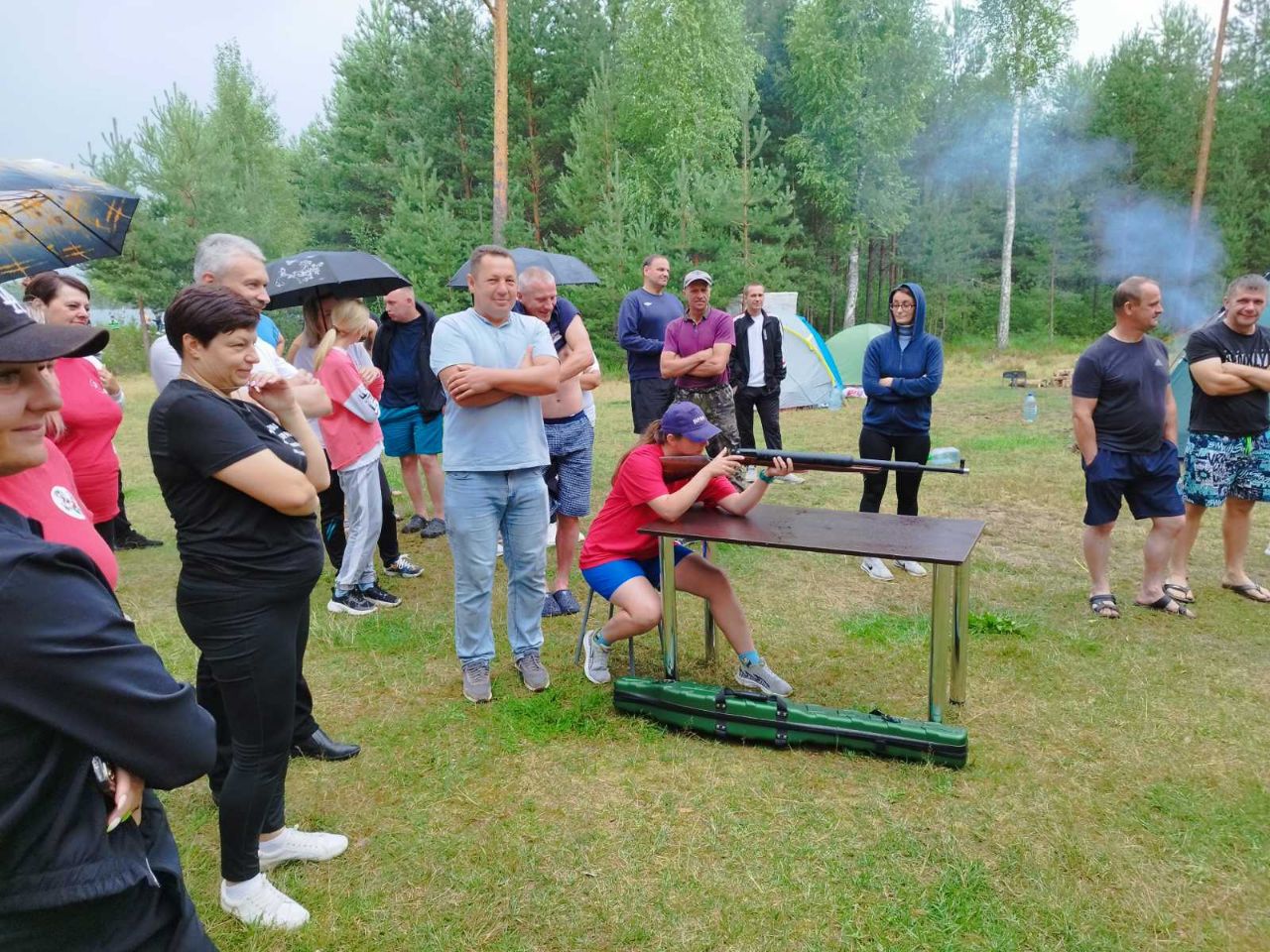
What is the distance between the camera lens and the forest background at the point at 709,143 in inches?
783

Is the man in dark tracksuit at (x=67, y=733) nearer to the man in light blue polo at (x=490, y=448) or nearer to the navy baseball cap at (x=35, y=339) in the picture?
the navy baseball cap at (x=35, y=339)

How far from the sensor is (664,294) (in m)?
6.61

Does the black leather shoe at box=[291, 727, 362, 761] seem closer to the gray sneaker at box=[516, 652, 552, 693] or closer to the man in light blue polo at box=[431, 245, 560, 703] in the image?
the man in light blue polo at box=[431, 245, 560, 703]

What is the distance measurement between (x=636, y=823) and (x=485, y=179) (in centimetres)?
2115

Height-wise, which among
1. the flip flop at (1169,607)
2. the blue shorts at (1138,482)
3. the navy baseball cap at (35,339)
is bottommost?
the flip flop at (1169,607)

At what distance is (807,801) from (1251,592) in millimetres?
3686

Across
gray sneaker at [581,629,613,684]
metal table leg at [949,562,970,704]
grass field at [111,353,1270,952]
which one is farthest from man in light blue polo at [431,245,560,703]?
metal table leg at [949,562,970,704]

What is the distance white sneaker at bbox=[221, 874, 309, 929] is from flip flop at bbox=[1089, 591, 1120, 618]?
4.29m

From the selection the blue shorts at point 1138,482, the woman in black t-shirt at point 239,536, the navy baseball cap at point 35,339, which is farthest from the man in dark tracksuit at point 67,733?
the blue shorts at point 1138,482

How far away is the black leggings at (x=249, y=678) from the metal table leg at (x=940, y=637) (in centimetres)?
221

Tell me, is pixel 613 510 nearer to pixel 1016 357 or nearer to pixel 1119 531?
pixel 1119 531

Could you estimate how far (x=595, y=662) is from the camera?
3.96 meters

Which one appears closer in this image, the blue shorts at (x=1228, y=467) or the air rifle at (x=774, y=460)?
the air rifle at (x=774, y=460)

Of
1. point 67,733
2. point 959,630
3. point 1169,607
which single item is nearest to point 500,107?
point 1169,607
